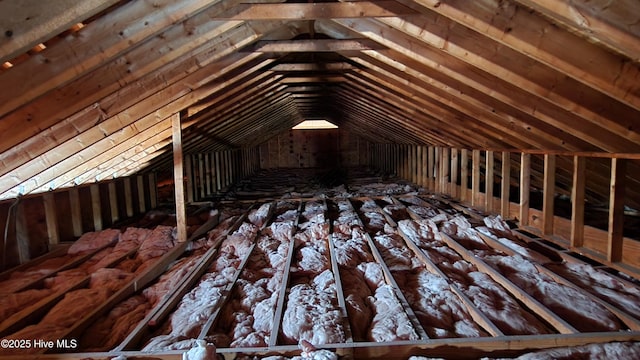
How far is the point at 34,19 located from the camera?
5.70ft

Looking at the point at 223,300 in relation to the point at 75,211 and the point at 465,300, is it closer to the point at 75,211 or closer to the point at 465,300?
the point at 465,300

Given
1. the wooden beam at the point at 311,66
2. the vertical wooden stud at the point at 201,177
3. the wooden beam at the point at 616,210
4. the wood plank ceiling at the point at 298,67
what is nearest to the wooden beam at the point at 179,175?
the wood plank ceiling at the point at 298,67

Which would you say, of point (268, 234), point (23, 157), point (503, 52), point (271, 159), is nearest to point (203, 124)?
point (268, 234)

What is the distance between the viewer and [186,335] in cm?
242

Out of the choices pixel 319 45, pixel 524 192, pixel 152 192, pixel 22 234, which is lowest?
pixel 22 234

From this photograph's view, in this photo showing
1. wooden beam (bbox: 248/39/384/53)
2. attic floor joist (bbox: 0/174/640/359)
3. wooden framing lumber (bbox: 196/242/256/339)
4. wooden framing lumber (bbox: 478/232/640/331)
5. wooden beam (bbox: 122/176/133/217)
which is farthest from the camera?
wooden beam (bbox: 122/176/133/217)

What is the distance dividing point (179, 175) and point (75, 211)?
67.4 inches

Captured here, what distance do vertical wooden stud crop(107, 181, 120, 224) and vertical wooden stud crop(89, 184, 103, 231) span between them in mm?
336

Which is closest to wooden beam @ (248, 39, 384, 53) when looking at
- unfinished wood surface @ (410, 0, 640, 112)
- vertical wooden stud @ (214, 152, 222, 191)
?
unfinished wood surface @ (410, 0, 640, 112)

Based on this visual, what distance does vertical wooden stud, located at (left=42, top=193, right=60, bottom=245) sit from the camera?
178 inches

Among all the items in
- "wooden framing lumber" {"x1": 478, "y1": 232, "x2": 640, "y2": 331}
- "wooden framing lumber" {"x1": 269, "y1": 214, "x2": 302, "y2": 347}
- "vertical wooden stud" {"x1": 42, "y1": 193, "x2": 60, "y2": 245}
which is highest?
"vertical wooden stud" {"x1": 42, "y1": 193, "x2": 60, "y2": 245}

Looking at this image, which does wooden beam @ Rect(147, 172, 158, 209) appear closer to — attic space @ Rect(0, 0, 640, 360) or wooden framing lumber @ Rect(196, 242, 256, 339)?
attic space @ Rect(0, 0, 640, 360)

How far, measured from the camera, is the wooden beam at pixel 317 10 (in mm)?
2848

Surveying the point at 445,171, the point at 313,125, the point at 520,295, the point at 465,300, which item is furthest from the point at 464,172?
Result: the point at 313,125
